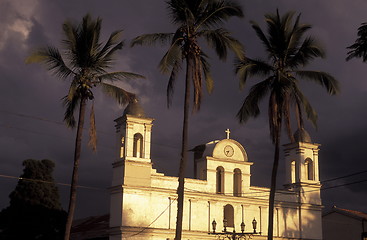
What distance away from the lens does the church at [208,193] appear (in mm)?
43688

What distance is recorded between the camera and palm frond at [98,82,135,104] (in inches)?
1006

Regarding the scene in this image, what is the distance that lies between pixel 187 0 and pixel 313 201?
104 feet

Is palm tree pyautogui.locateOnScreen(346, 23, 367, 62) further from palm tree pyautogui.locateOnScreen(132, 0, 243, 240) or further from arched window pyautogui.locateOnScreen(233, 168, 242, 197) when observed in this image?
arched window pyautogui.locateOnScreen(233, 168, 242, 197)

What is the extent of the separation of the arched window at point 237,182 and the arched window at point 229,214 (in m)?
1.21

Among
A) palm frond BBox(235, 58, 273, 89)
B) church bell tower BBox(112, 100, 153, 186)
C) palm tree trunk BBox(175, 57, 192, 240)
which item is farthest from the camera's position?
church bell tower BBox(112, 100, 153, 186)

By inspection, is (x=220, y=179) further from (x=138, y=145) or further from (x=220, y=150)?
(x=138, y=145)

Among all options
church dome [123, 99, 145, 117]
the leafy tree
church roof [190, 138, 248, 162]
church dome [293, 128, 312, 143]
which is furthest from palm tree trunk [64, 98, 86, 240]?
church dome [293, 128, 312, 143]

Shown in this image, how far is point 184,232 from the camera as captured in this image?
4531 centimetres

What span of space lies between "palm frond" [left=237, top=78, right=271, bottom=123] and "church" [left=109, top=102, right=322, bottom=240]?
10.5 metres

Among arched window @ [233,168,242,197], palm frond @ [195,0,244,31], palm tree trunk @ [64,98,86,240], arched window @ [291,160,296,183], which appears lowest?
palm tree trunk @ [64,98,86,240]

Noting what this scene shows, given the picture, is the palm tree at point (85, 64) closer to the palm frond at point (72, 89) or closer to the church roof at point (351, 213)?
the palm frond at point (72, 89)

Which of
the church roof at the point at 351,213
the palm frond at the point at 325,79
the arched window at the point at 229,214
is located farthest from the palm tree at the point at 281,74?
the church roof at the point at 351,213

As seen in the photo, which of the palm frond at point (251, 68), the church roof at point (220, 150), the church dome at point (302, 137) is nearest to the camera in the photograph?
the palm frond at point (251, 68)

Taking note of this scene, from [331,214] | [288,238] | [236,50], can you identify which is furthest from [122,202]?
[331,214]
